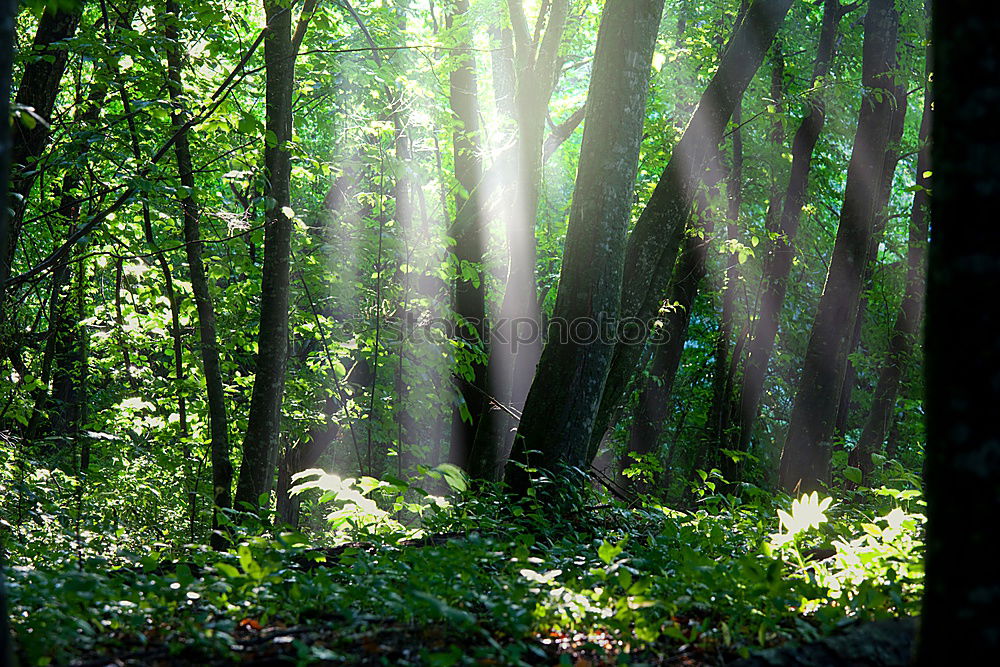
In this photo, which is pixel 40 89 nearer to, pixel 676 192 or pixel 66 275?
pixel 66 275

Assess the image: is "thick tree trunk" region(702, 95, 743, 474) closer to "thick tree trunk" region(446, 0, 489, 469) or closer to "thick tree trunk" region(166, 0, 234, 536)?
"thick tree trunk" region(446, 0, 489, 469)

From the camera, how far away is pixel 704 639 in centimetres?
309

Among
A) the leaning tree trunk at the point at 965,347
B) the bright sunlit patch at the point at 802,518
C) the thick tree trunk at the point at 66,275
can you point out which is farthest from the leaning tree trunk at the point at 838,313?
the thick tree trunk at the point at 66,275

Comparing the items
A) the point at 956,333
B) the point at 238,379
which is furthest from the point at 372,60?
the point at 956,333

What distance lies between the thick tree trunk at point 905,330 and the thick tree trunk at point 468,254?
6132 millimetres

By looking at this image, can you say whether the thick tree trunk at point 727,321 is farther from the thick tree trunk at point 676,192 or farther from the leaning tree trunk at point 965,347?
the leaning tree trunk at point 965,347

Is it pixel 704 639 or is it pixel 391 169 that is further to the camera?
pixel 391 169

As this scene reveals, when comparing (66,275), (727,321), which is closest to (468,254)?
(66,275)

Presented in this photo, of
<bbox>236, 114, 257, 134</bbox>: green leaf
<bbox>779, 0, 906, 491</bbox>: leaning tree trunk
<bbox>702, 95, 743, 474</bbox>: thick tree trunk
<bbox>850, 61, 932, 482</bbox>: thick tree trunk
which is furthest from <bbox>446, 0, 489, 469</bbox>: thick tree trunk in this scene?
<bbox>850, 61, 932, 482</bbox>: thick tree trunk

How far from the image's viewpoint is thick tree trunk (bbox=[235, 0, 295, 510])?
687 cm

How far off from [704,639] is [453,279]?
663 centimetres

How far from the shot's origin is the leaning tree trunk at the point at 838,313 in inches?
340

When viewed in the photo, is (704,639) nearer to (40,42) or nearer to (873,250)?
(40,42)

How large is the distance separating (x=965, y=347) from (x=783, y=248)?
37.0 ft
